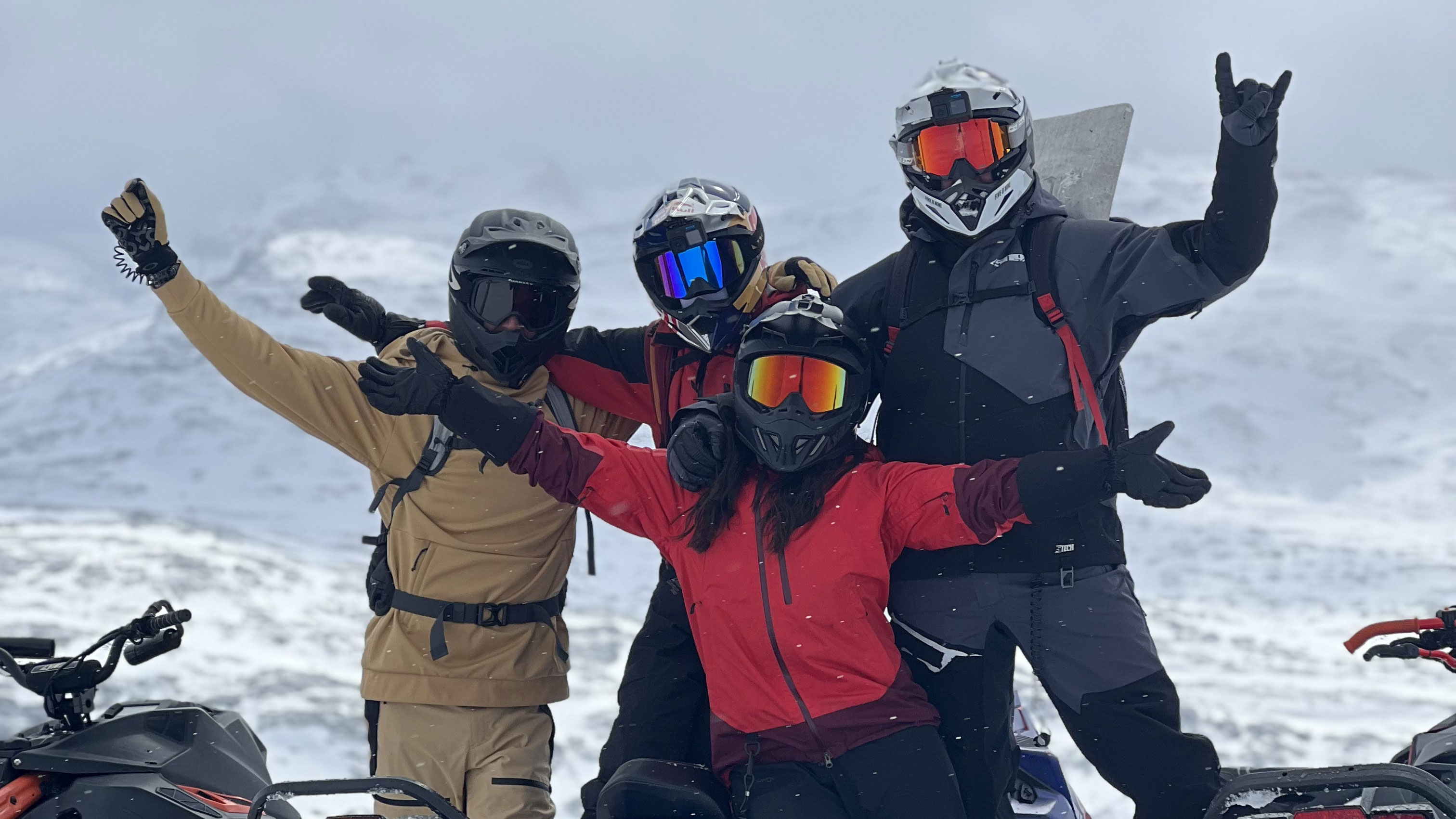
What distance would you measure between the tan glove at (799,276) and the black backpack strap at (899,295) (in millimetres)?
271

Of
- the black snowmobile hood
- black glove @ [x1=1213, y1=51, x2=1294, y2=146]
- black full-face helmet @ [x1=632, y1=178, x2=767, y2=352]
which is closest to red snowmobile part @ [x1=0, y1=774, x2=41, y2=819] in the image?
black full-face helmet @ [x1=632, y1=178, x2=767, y2=352]

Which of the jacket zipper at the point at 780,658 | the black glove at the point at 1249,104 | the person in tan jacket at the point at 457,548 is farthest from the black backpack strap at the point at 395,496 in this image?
the black glove at the point at 1249,104

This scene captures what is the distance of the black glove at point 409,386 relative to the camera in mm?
3652

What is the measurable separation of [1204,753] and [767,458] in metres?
1.49

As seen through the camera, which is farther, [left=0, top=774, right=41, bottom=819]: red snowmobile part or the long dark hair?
the long dark hair

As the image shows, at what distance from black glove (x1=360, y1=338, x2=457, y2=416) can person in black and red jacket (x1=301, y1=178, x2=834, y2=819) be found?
780 millimetres

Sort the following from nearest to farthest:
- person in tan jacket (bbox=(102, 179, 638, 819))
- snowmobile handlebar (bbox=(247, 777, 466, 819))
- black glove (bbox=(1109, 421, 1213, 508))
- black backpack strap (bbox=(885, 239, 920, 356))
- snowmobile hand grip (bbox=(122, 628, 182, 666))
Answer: snowmobile handlebar (bbox=(247, 777, 466, 819)) < black glove (bbox=(1109, 421, 1213, 508)) < snowmobile hand grip (bbox=(122, 628, 182, 666)) < black backpack strap (bbox=(885, 239, 920, 356)) < person in tan jacket (bbox=(102, 179, 638, 819))

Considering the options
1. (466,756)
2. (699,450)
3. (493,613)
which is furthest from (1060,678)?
(466,756)

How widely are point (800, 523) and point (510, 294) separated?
144cm

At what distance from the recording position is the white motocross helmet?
387cm

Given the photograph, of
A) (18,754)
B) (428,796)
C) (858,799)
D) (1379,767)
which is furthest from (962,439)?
(18,754)

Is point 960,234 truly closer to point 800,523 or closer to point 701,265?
point 701,265

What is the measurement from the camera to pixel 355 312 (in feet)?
14.9

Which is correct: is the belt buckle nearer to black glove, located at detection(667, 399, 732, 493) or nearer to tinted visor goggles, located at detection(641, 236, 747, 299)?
black glove, located at detection(667, 399, 732, 493)
